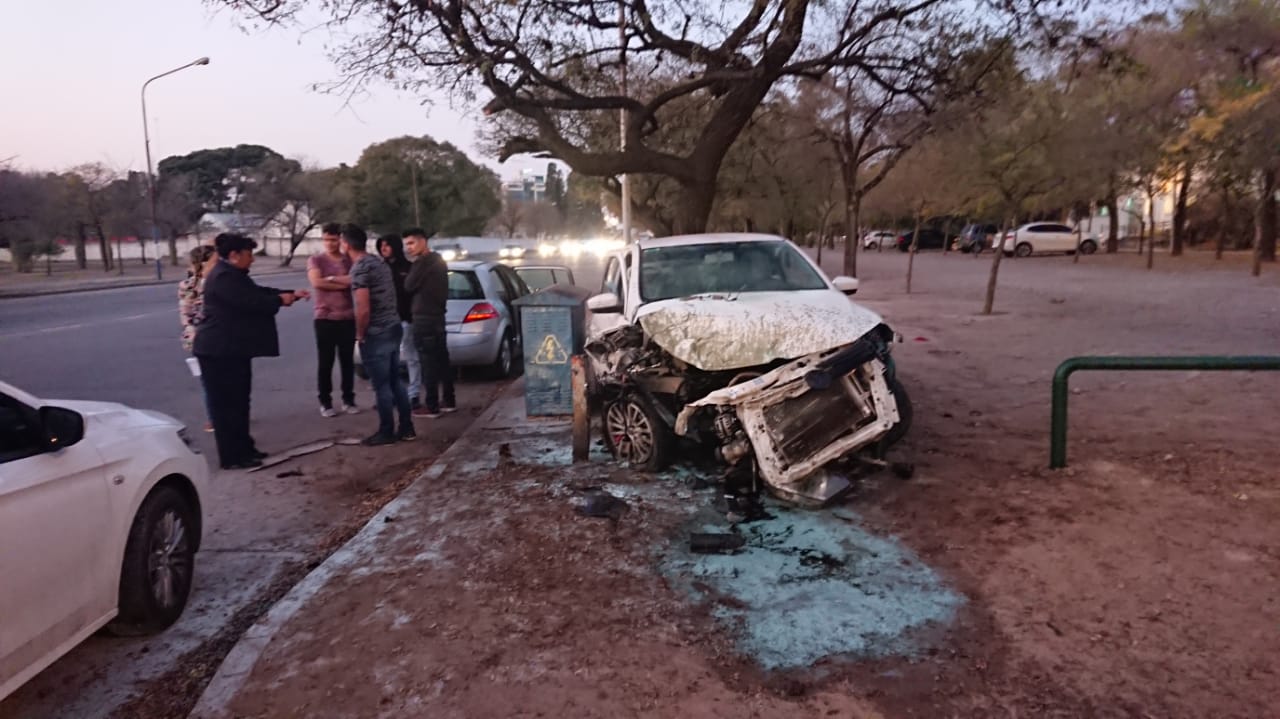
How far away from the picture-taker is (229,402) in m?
6.69

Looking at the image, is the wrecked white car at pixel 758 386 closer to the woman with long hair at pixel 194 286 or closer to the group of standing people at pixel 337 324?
the group of standing people at pixel 337 324

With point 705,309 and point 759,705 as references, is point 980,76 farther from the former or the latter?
point 759,705

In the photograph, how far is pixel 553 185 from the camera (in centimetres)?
12656

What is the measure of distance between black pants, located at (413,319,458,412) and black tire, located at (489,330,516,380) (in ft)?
6.76

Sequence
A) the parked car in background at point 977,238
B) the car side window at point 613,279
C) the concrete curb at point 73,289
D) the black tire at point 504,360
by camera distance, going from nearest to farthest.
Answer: the car side window at point 613,279
the black tire at point 504,360
the concrete curb at point 73,289
the parked car in background at point 977,238

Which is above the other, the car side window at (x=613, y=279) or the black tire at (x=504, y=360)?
the car side window at (x=613, y=279)

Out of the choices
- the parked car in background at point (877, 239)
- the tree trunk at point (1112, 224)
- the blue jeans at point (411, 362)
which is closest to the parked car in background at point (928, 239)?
the parked car in background at point (877, 239)

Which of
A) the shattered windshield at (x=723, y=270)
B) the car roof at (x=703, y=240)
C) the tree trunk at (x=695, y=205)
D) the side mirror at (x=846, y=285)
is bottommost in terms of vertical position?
the side mirror at (x=846, y=285)

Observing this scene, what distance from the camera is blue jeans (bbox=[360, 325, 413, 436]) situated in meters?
7.30

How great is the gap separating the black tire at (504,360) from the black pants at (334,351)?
2411 mm

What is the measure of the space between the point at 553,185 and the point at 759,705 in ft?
417

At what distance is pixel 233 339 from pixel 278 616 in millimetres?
3273

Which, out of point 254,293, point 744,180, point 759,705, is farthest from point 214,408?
point 744,180

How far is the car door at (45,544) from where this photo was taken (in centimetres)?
297
